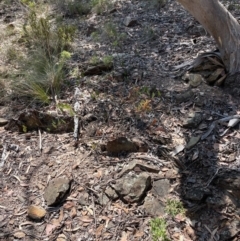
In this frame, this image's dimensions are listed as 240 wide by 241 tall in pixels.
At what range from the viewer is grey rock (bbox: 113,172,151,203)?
8.41ft

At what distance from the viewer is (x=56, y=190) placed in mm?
2684

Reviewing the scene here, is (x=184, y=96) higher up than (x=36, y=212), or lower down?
higher up

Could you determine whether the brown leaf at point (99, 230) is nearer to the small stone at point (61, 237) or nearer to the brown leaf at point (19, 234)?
the small stone at point (61, 237)

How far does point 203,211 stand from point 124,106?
1409 mm

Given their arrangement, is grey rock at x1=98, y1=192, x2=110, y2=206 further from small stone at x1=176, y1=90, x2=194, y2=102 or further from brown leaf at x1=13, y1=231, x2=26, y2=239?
small stone at x1=176, y1=90, x2=194, y2=102

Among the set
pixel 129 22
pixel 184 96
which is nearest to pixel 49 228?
pixel 184 96

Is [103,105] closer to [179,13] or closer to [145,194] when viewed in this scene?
[145,194]

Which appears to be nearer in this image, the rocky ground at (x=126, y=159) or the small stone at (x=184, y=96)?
the rocky ground at (x=126, y=159)

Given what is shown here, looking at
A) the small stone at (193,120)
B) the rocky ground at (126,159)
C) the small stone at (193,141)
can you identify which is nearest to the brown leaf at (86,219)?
the rocky ground at (126,159)

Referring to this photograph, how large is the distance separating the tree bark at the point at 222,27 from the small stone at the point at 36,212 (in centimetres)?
247

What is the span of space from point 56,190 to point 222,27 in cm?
254

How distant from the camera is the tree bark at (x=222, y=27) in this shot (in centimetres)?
351

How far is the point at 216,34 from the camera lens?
3.64m

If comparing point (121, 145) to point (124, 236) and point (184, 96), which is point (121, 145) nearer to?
point (124, 236)
